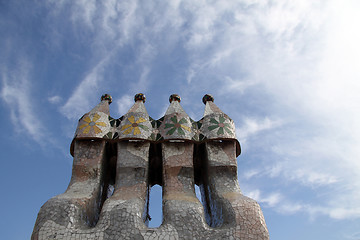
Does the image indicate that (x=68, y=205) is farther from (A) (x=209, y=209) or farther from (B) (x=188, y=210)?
(A) (x=209, y=209)

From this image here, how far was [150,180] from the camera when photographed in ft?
34.7

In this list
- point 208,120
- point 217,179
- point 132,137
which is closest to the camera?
point 217,179

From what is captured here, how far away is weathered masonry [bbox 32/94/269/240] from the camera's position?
7188 millimetres

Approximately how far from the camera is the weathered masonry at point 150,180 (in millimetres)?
7188

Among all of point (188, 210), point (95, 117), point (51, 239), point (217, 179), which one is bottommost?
point (51, 239)

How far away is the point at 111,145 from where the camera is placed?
9.61m

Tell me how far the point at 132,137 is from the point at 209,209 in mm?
3131

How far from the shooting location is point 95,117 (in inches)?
385

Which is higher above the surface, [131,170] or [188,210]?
[131,170]

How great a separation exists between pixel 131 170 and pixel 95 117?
219 centimetres

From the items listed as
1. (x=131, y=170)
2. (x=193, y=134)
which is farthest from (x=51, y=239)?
(x=193, y=134)

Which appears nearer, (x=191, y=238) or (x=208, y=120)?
(x=191, y=238)

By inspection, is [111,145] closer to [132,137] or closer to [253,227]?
[132,137]

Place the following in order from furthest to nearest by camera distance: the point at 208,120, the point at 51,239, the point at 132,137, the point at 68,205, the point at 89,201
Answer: the point at 208,120 → the point at 132,137 → the point at 89,201 → the point at 68,205 → the point at 51,239
